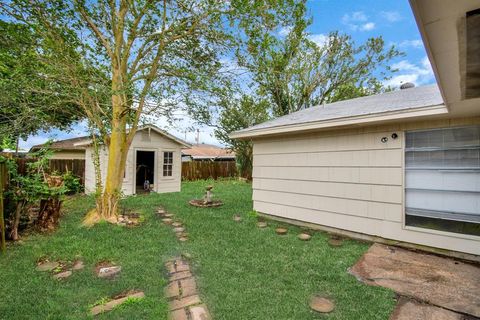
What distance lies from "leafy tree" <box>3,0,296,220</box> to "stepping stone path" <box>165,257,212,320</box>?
3206 mm

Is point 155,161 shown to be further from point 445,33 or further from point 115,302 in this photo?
point 445,33

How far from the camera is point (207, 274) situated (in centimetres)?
326

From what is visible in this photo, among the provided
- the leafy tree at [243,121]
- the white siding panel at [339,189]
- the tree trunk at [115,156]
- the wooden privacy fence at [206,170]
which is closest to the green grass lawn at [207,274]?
the tree trunk at [115,156]

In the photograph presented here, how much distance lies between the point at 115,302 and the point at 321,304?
2205 mm

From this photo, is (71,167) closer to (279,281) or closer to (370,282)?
(279,281)

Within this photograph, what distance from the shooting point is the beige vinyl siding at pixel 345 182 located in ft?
13.9

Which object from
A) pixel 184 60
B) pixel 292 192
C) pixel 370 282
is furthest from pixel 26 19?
pixel 370 282

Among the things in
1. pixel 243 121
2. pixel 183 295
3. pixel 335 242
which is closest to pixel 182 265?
pixel 183 295

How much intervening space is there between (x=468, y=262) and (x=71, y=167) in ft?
46.9

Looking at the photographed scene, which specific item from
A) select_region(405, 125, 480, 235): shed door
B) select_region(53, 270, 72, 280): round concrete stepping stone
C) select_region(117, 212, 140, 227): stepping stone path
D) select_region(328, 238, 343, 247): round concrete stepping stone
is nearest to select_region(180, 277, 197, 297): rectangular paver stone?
select_region(53, 270, 72, 280): round concrete stepping stone

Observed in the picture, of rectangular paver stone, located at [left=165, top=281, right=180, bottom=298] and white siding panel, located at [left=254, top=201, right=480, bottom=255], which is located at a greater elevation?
white siding panel, located at [left=254, top=201, right=480, bottom=255]

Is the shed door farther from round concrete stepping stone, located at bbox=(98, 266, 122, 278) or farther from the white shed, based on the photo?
the white shed

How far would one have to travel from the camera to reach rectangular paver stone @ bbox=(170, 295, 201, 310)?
2.57 meters

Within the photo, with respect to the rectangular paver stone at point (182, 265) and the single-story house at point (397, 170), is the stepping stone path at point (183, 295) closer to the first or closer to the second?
the rectangular paver stone at point (182, 265)
